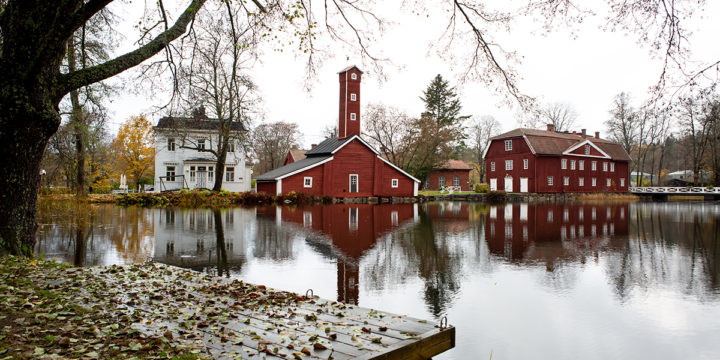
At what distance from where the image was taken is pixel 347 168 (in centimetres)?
3934

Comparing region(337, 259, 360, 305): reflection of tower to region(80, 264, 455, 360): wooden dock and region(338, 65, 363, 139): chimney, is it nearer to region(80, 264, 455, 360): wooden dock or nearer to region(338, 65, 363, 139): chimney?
region(80, 264, 455, 360): wooden dock

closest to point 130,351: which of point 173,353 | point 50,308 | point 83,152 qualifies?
point 173,353

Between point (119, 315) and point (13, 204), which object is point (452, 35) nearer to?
point (119, 315)

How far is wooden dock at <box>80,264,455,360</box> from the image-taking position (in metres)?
4.06

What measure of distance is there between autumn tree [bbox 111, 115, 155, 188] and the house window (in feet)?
15.1

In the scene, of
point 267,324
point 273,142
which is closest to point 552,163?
point 273,142

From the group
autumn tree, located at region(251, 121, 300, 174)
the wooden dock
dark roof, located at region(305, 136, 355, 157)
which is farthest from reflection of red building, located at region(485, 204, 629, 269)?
autumn tree, located at region(251, 121, 300, 174)

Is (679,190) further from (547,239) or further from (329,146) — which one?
(547,239)

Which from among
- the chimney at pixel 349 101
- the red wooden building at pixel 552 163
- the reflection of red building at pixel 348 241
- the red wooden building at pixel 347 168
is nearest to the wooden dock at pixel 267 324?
the reflection of red building at pixel 348 241

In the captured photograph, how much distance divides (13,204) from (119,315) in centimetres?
326

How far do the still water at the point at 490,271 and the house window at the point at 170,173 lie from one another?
23.1 meters

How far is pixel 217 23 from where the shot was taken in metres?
9.16

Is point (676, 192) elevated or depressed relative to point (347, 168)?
depressed

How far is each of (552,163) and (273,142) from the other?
3637cm
